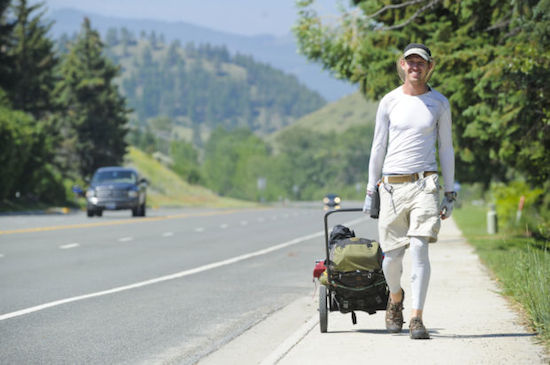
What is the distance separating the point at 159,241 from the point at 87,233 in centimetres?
353

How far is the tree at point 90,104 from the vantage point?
6956 cm

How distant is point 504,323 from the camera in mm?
8016

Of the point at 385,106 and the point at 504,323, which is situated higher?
the point at 385,106

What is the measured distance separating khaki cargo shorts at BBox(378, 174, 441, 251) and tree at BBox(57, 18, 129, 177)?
6338cm

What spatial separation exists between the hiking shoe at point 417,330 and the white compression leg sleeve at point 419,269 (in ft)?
0.35

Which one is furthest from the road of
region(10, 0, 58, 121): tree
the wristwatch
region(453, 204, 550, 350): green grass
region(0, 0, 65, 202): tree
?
region(10, 0, 58, 121): tree

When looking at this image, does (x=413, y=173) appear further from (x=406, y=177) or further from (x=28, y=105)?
(x=28, y=105)

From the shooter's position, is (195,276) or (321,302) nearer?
(321,302)

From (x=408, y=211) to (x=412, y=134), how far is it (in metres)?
0.59

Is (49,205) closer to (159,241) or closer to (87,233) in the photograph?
(87,233)

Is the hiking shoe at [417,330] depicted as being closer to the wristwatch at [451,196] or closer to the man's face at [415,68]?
the wristwatch at [451,196]

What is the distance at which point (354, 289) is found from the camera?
24.8 ft

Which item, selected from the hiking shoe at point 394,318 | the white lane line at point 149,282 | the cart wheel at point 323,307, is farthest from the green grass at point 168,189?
the hiking shoe at point 394,318

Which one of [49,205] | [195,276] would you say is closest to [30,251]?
[195,276]
